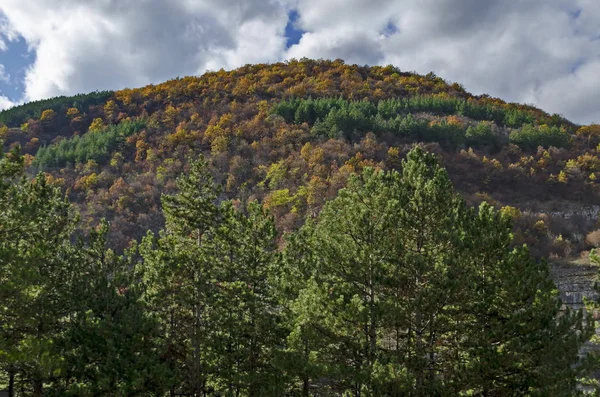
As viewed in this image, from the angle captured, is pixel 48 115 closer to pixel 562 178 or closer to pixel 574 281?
pixel 562 178

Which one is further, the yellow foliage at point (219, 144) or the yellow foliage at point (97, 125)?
the yellow foliage at point (97, 125)

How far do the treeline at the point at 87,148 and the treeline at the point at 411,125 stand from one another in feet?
110

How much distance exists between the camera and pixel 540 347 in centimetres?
1158

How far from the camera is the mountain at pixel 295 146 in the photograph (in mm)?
66562

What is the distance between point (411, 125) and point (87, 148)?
216 ft

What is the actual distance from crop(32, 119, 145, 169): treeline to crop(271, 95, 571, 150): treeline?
110 feet

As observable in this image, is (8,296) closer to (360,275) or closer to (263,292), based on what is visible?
(263,292)

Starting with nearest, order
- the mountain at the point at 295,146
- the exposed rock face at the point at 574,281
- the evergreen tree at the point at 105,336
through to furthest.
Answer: the evergreen tree at the point at 105,336 < the exposed rock face at the point at 574,281 < the mountain at the point at 295,146

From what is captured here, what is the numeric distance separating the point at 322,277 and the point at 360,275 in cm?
122

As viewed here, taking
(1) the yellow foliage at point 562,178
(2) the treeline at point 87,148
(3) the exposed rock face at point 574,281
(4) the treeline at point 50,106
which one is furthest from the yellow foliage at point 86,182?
(1) the yellow foliage at point 562,178

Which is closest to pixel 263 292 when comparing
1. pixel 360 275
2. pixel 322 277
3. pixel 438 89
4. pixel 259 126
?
pixel 322 277

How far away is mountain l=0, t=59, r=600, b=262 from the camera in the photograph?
218ft

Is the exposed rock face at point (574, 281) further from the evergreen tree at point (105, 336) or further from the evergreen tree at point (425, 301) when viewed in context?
the evergreen tree at point (105, 336)

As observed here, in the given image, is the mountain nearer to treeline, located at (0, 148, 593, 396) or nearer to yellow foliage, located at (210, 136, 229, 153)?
yellow foliage, located at (210, 136, 229, 153)
